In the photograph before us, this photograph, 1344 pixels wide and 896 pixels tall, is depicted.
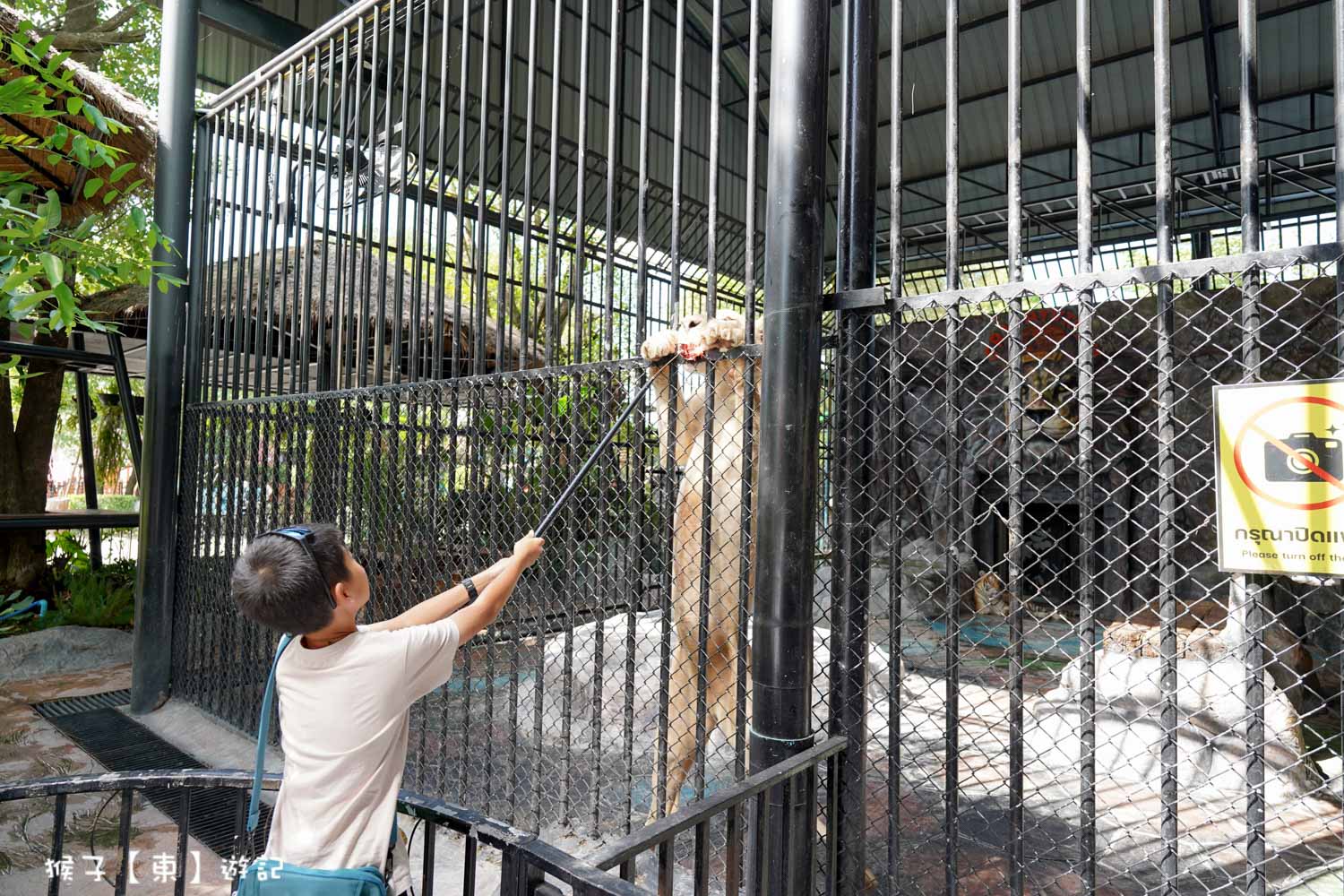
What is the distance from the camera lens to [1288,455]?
1.68 metres

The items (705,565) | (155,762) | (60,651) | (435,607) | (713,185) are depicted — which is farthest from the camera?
(60,651)

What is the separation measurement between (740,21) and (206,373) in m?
11.4

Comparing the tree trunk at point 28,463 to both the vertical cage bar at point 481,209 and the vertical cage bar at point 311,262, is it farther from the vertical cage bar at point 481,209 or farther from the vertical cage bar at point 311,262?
the vertical cage bar at point 481,209

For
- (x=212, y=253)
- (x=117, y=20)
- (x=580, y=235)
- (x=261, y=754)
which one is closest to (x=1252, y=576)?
(x=261, y=754)

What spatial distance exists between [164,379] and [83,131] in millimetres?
1741

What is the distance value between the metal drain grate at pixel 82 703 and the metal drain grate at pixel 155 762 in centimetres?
6

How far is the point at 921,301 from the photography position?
223cm

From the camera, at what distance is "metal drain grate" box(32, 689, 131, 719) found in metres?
5.39

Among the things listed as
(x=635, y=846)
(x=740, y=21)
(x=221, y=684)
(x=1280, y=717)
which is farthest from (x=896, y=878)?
(x=740, y=21)

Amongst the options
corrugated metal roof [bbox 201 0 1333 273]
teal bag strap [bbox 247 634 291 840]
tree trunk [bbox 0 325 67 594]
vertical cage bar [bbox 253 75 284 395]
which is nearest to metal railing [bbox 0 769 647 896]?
teal bag strap [bbox 247 634 291 840]

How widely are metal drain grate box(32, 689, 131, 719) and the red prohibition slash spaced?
662cm

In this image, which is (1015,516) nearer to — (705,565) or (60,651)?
(705,565)

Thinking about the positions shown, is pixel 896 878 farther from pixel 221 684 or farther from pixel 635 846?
pixel 221 684

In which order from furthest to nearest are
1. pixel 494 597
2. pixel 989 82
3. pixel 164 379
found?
pixel 989 82, pixel 164 379, pixel 494 597
